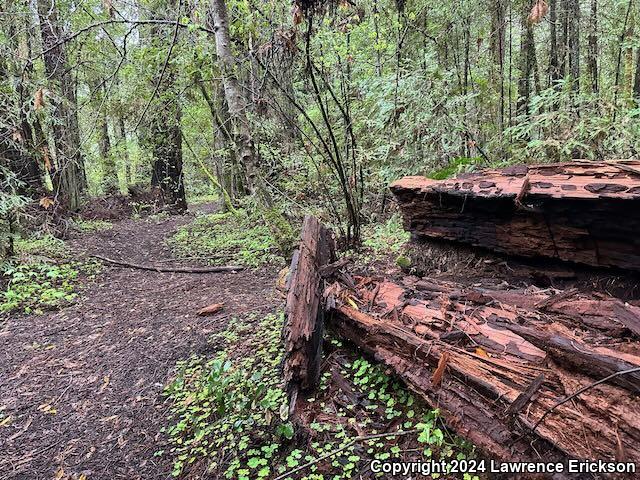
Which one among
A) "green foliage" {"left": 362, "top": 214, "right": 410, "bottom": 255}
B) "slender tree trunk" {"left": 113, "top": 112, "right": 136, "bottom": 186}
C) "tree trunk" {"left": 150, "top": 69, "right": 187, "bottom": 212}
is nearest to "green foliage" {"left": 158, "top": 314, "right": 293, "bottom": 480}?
"green foliage" {"left": 362, "top": 214, "right": 410, "bottom": 255}

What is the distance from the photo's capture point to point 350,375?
319 centimetres

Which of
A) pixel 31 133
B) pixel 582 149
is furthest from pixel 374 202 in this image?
pixel 31 133

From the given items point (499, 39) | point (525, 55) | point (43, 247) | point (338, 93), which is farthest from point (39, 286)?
point (525, 55)

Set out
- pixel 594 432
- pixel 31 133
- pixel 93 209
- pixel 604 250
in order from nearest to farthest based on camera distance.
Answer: pixel 594 432 < pixel 604 250 < pixel 31 133 < pixel 93 209

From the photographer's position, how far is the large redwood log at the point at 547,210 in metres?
3.57

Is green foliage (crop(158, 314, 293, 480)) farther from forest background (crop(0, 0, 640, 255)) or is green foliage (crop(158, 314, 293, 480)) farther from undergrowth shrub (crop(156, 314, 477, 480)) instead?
forest background (crop(0, 0, 640, 255))

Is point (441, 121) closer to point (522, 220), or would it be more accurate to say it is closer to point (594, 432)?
point (522, 220)

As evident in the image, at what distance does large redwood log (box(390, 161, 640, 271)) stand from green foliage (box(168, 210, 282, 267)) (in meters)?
3.30

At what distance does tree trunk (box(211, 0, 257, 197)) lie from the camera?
6.48 meters

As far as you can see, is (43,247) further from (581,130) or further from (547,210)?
(581,130)

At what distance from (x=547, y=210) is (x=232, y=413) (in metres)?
3.51

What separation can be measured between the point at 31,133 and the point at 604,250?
11.1m

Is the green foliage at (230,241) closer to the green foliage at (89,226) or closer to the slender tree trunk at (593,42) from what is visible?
the green foliage at (89,226)

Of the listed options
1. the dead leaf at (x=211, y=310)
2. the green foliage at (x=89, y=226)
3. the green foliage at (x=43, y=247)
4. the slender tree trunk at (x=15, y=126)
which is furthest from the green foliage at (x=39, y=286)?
the green foliage at (x=89, y=226)
